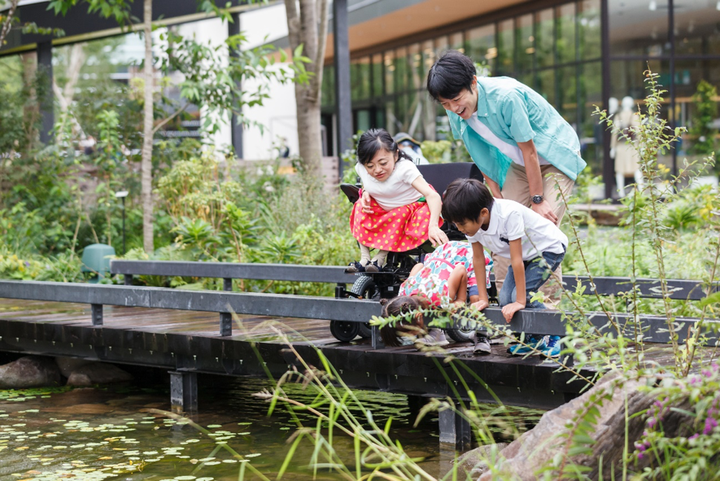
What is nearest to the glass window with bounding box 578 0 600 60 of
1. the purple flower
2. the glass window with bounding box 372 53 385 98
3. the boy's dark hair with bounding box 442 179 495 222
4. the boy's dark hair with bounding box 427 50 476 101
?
the glass window with bounding box 372 53 385 98

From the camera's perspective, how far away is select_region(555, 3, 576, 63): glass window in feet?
59.0

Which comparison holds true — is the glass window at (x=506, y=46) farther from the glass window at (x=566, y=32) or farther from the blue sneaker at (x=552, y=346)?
the blue sneaker at (x=552, y=346)

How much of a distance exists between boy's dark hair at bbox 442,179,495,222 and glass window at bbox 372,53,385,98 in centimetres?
2094

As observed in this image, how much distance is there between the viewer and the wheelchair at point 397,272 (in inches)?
203

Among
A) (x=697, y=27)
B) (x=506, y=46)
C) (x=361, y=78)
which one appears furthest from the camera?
(x=361, y=78)

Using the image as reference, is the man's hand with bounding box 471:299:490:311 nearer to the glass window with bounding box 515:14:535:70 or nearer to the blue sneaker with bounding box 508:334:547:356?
the blue sneaker with bounding box 508:334:547:356

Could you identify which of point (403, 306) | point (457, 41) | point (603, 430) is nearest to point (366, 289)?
point (403, 306)

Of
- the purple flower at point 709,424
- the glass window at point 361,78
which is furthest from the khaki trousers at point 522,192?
the glass window at point 361,78

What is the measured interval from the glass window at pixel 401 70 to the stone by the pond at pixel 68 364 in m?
17.7

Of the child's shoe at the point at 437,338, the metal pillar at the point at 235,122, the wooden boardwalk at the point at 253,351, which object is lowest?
the wooden boardwalk at the point at 253,351

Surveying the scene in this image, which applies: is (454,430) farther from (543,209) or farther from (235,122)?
(235,122)

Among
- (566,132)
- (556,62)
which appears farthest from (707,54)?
(566,132)

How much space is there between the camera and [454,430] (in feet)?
15.3

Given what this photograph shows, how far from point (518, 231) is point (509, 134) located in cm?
66
